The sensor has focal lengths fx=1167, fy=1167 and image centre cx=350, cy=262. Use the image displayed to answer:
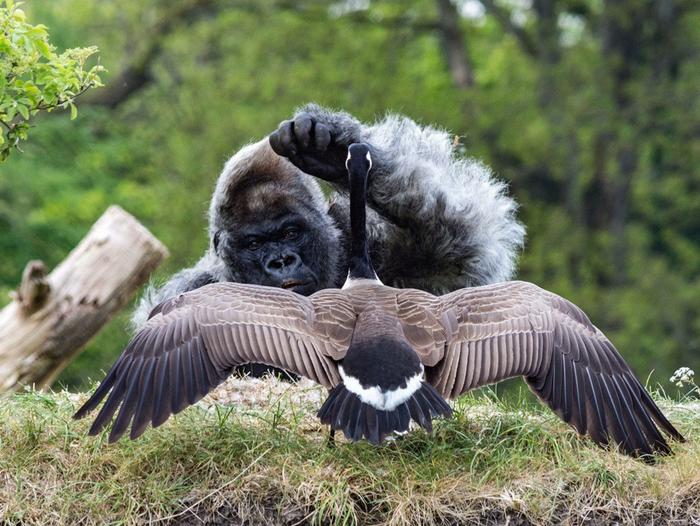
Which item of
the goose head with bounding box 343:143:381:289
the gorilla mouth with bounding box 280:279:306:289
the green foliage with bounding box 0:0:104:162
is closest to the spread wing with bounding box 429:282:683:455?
the goose head with bounding box 343:143:381:289

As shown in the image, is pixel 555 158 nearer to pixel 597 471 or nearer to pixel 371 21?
pixel 371 21

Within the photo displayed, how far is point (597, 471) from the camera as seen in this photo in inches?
191

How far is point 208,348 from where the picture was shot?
4.79 metres

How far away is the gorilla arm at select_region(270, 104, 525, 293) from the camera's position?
6637 millimetres

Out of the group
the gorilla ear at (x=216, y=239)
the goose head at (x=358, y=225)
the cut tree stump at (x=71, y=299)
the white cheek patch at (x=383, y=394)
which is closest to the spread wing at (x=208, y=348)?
the white cheek patch at (x=383, y=394)

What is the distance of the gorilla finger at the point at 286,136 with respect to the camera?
6.32m

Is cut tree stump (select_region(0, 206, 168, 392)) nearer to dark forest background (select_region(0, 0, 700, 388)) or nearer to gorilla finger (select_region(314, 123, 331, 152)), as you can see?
gorilla finger (select_region(314, 123, 331, 152))

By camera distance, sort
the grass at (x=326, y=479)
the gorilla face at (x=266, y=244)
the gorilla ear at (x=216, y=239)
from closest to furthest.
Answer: the grass at (x=326, y=479), the gorilla face at (x=266, y=244), the gorilla ear at (x=216, y=239)

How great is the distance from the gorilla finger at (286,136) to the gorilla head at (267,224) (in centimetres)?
82

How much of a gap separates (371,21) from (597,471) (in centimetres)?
1746

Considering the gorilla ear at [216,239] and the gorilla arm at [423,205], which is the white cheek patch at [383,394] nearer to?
the gorilla arm at [423,205]

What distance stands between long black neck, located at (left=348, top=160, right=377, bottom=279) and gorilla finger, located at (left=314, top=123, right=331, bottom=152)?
2.32 feet

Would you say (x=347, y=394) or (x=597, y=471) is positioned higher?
(x=347, y=394)

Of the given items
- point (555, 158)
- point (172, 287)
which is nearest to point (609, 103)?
point (555, 158)
